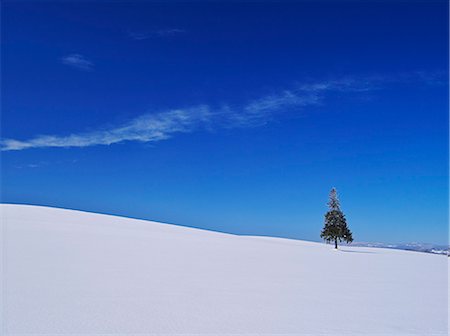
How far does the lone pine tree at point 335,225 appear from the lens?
41.3 m

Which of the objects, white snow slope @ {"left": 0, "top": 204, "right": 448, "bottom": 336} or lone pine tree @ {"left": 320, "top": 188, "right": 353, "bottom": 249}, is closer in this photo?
white snow slope @ {"left": 0, "top": 204, "right": 448, "bottom": 336}

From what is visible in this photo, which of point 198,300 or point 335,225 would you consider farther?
point 335,225

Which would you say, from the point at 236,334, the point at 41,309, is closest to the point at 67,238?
the point at 41,309

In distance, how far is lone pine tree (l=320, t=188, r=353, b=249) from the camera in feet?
136

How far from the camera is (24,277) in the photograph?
1014 centimetres

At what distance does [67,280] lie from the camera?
1005 centimetres

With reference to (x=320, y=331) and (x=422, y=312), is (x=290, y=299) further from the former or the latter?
(x=422, y=312)

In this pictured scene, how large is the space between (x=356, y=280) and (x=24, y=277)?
38.3ft

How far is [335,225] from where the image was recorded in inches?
1644

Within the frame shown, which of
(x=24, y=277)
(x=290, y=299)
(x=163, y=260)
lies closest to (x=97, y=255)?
(x=163, y=260)

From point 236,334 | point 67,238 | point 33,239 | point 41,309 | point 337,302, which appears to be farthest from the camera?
point 67,238

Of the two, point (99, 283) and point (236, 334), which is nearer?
point (236, 334)

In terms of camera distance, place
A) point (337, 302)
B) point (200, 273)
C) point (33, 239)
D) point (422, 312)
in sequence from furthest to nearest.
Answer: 1. point (33, 239)
2. point (200, 273)
3. point (337, 302)
4. point (422, 312)

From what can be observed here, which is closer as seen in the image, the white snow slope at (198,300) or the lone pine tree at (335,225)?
the white snow slope at (198,300)
